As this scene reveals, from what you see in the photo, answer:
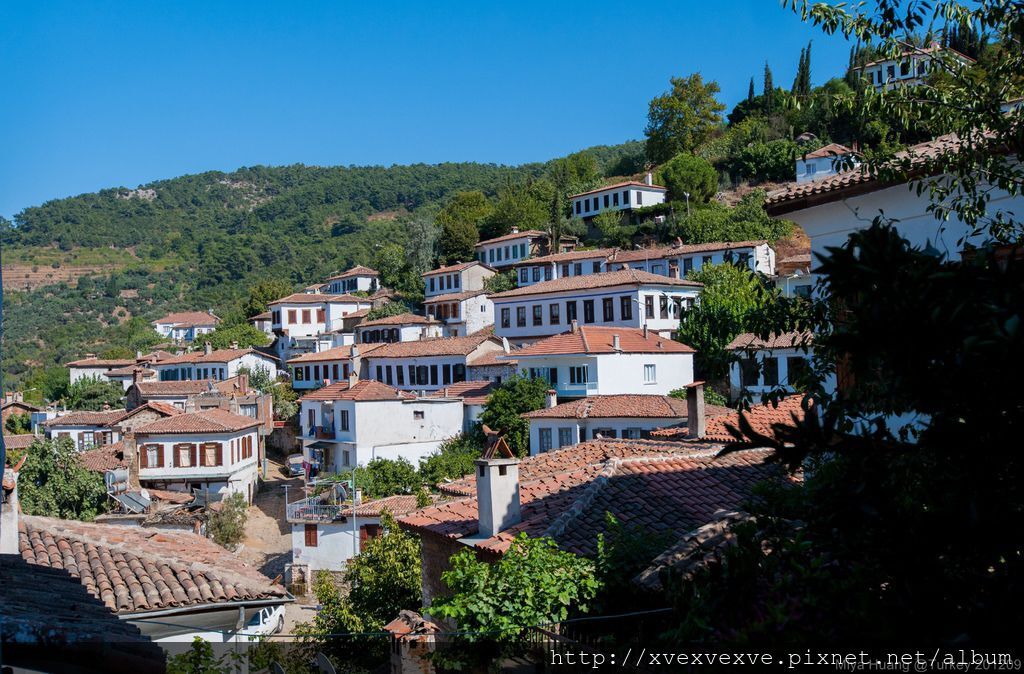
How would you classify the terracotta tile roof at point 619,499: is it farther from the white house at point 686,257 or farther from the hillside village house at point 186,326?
the hillside village house at point 186,326

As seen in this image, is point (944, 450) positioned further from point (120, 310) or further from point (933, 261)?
point (120, 310)

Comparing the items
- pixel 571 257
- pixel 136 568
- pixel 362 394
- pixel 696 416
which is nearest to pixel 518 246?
pixel 571 257

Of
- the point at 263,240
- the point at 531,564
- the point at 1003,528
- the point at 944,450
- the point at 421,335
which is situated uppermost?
the point at 263,240

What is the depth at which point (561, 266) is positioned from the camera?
56.6 m

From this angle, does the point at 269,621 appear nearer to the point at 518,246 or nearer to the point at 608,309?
the point at 608,309

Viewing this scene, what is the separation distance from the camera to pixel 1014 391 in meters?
3.39

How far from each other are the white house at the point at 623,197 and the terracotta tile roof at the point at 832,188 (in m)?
58.6

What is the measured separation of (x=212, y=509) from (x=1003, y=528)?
3330 cm

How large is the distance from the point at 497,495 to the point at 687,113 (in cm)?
7227

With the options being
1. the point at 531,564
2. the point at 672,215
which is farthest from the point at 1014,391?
the point at 672,215

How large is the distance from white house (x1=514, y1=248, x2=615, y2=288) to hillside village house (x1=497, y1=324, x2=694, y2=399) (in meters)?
17.7

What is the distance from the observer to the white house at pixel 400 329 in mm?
55094

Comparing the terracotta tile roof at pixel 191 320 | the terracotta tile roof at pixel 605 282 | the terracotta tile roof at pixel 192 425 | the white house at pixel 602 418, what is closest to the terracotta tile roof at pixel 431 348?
the terracotta tile roof at pixel 605 282

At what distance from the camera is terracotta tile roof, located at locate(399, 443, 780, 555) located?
11531 mm
